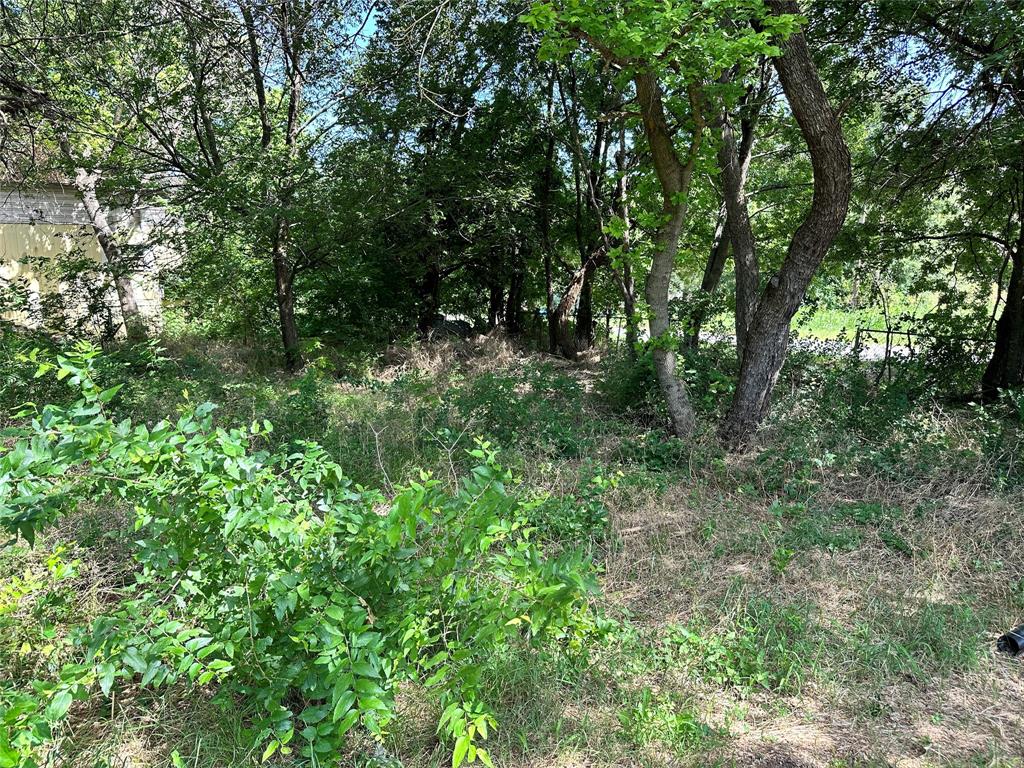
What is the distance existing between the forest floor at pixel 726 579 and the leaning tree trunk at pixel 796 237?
1.13 ft

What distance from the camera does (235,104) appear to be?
9.05 metres

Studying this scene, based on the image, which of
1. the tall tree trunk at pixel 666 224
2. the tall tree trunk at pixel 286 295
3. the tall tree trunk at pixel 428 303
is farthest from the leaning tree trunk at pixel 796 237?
the tall tree trunk at pixel 428 303

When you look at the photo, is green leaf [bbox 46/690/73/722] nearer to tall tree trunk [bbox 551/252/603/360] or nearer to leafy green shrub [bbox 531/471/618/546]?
leafy green shrub [bbox 531/471/618/546]

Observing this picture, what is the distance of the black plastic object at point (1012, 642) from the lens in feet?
10.6

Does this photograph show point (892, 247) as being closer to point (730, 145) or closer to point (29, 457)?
point (730, 145)

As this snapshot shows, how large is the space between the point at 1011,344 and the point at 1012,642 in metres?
5.73

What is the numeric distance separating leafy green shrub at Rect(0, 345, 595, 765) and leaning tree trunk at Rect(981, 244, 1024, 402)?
25.0ft

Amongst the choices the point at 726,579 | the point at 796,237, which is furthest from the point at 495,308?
the point at 726,579

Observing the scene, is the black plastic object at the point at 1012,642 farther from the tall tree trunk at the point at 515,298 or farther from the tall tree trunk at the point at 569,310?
the tall tree trunk at the point at 515,298

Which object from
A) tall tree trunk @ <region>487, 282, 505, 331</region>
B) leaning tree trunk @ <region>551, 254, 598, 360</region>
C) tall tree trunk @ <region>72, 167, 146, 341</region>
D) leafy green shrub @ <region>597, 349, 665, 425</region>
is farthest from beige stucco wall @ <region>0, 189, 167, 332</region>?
leafy green shrub @ <region>597, 349, 665, 425</region>

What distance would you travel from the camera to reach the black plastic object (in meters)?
3.22

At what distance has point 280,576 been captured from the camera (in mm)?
2189

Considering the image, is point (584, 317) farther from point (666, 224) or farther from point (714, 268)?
point (666, 224)

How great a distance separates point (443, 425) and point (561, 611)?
414 centimetres
